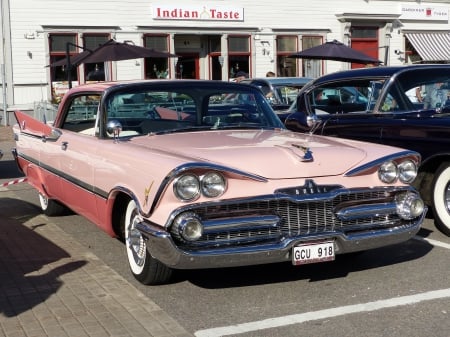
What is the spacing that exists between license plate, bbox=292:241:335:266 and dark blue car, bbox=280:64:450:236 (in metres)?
2.22

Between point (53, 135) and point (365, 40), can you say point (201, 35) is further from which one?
point (53, 135)

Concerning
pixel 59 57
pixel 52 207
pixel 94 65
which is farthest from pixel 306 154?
pixel 94 65

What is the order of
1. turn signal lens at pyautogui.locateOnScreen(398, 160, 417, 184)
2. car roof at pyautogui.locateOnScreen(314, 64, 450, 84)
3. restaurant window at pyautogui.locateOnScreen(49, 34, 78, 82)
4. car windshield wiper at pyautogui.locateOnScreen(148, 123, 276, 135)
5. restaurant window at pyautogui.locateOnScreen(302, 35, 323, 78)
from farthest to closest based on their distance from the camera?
restaurant window at pyautogui.locateOnScreen(302, 35, 323, 78) → restaurant window at pyautogui.locateOnScreen(49, 34, 78, 82) → car roof at pyautogui.locateOnScreen(314, 64, 450, 84) → car windshield wiper at pyautogui.locateOnScreen(148, 123, 276, 135) → turn signal lens at pyautogui.locateOnScreen(398, 160, 417, 184)

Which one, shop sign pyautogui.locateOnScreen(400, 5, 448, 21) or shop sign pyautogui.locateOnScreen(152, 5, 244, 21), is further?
shop sign pyautogui.locateOnScreen(400, 5, 448, 21)

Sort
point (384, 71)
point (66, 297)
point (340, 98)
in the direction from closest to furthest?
point (66, 297) → point (384, 71) → point (340, 98)

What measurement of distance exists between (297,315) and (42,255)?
2.74 m

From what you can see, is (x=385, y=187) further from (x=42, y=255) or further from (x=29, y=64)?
(x=29, y=64)

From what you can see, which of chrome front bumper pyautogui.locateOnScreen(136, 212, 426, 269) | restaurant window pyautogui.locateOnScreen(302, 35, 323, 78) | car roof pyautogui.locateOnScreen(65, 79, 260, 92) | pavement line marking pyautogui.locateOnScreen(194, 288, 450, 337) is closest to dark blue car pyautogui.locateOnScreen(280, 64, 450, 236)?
car roof pyautogui.locateOnScreen(65, 79, 260, 92)

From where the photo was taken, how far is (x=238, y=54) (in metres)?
24.3

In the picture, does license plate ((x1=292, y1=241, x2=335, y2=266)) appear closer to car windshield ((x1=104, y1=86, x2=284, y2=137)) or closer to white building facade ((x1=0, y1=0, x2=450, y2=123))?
car windshield ((x1=104, y1=86, x2=284, y2=137))

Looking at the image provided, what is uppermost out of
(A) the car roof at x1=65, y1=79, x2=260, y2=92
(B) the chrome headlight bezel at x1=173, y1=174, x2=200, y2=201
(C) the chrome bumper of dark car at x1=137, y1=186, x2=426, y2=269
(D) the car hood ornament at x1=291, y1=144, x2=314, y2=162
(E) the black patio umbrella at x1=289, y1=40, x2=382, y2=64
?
(E) the black patio umbrella at x1=289, y1=40, x2=382, y2=64

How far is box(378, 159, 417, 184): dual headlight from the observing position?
4953 millimetres

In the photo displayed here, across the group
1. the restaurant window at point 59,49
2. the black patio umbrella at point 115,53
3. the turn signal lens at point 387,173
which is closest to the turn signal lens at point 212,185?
the turn signal lens at point 387,173

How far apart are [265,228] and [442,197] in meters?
2.78
